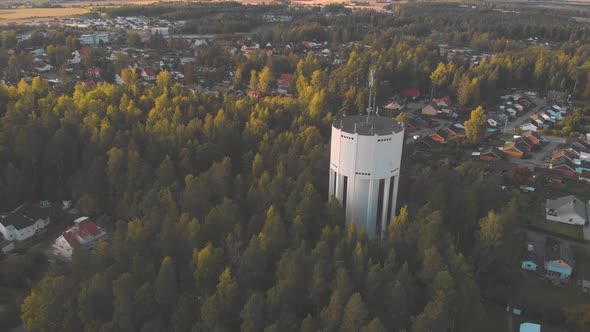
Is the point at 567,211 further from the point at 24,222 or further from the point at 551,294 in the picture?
the point at 24,222

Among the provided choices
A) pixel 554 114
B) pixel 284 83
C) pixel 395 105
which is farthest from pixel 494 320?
pixel 284 83

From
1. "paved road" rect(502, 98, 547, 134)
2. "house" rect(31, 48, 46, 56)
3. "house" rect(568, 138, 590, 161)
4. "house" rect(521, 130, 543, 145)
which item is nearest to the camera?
"house" rect(568, 138, 590, 161)

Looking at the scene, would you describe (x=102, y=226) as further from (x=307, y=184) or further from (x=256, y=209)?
(x=307, y=184)

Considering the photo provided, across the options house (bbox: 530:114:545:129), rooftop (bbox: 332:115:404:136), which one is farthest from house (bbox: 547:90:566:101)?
rooftop (bbox: 332:115:404:136)

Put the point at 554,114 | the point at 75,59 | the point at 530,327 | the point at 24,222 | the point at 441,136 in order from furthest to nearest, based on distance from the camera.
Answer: the point at 75,59 → the point at 554,114 → the point at 441,136 → the point at 24,222 → the point at 530,327

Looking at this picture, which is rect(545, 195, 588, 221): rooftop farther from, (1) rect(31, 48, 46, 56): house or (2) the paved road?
(1) rect(31, 48, 46, 56): house

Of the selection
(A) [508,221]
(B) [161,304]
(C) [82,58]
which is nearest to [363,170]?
(A) [508,221]
